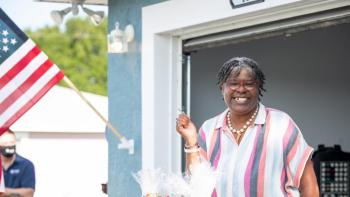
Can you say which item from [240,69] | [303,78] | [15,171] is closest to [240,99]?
[240,69]

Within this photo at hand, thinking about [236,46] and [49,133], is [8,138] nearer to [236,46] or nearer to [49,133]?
[236,46]

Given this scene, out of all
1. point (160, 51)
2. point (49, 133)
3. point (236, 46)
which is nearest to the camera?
point (160, 51)

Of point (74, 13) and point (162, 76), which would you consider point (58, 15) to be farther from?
point (162, 76)

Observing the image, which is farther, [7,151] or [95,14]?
[7,151]

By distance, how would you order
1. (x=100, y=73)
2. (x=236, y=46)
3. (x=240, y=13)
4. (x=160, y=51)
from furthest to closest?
(x=100, y=73) → (x=236, y=46) → (x=160, y=51) → (x=240, y=13)

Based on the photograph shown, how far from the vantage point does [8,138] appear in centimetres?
800

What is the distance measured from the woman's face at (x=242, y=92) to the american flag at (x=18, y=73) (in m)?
2.54

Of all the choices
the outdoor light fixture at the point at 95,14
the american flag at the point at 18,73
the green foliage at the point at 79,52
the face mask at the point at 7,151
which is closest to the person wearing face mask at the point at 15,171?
the face mask at the point at 7,151

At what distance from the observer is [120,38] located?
23.3ft

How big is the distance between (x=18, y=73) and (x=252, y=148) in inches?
110

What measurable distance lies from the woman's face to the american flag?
2.54 meters

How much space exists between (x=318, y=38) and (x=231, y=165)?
193 inches

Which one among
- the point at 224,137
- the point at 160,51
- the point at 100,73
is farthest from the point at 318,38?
the point at 100,73

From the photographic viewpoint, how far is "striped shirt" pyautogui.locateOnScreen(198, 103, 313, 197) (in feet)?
12.2
